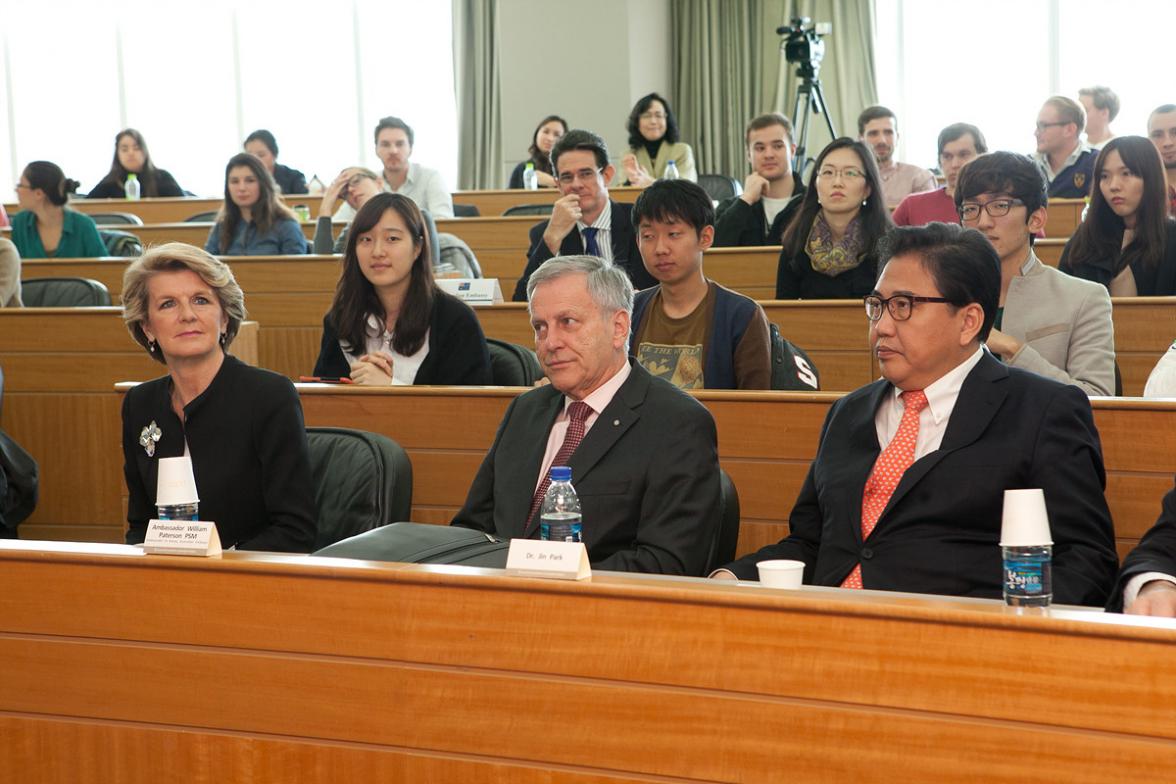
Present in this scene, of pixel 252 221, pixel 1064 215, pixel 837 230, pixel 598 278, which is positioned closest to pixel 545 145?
pixel 252 221

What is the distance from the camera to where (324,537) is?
2.73 meters

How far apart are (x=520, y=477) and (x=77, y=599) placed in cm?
86

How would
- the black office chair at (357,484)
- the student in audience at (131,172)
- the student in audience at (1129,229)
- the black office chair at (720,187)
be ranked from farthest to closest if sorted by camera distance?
the student in audience at (131,172)
the black office chair at (720,187)
the student in audience at (1129,229)
the black office chair at (357,484)

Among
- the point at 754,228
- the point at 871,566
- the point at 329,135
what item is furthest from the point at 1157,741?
the point at 329,135

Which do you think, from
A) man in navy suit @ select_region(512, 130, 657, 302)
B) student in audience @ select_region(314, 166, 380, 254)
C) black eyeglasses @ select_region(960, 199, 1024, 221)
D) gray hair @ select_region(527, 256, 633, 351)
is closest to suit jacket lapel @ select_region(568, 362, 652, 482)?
gray hair @ select_region(527, 256, 633, 351)

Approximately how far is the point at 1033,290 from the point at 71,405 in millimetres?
3110

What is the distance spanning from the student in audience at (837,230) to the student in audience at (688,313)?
0.98 m

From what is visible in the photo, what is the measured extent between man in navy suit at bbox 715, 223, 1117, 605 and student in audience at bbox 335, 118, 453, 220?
17.0 ft

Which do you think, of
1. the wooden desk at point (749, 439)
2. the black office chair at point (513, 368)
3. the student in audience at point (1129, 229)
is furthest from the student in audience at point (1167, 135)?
the wooden desk at point (749, 439)

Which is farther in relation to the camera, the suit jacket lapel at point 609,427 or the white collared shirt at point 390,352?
the white collared shirt at point 390,352

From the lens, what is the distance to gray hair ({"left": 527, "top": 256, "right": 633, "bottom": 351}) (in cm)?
246

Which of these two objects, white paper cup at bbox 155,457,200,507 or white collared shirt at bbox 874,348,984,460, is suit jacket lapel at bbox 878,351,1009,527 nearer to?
white collared shirt at bbox 874,348,984,460

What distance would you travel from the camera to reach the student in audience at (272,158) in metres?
9.15

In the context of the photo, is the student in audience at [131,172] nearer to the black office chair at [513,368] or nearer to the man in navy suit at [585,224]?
the man in navy suit at [585,224]
